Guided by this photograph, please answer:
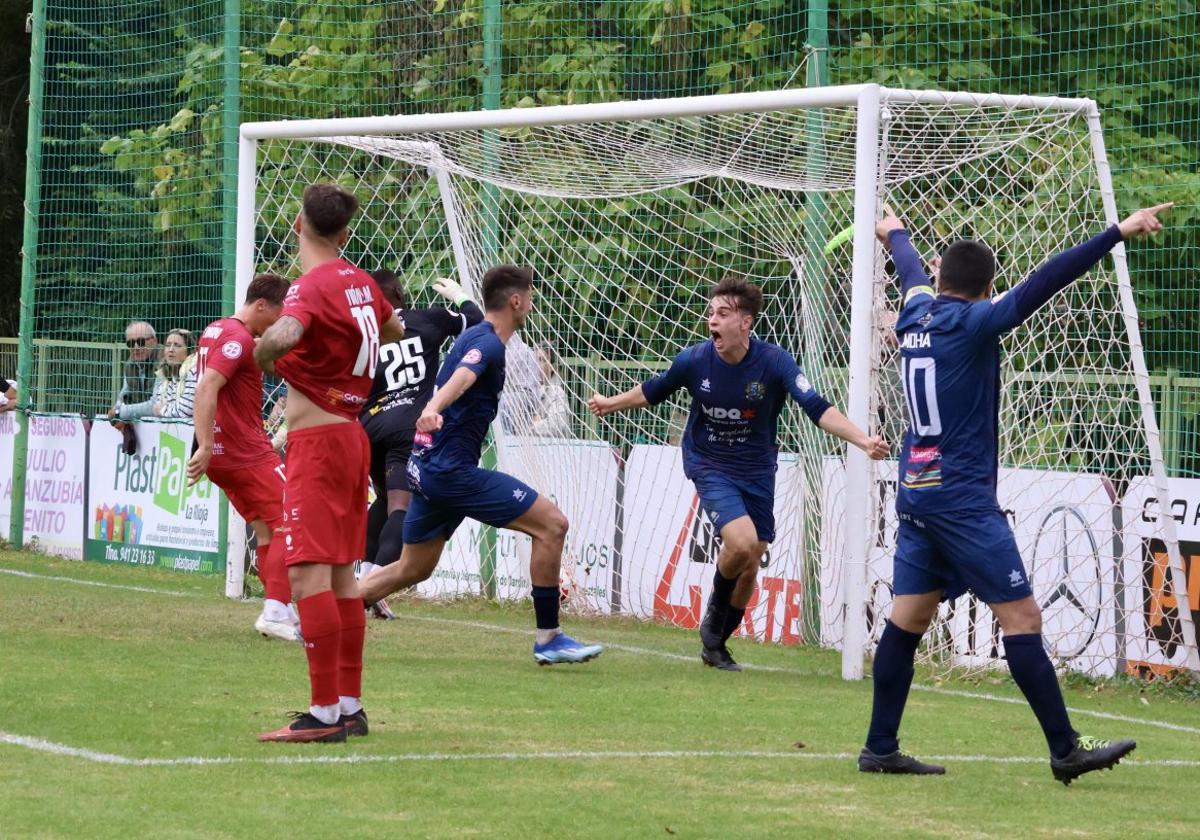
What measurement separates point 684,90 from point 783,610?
4.32 metres

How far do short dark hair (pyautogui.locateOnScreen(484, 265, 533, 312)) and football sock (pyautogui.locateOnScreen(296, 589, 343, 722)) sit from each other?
118 inches

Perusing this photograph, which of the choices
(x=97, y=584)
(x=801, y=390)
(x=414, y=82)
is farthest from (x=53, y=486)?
(x=801, y=390)

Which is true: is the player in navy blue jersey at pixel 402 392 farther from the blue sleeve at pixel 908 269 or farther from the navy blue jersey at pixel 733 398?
the blue sleeve at pixel 908 269

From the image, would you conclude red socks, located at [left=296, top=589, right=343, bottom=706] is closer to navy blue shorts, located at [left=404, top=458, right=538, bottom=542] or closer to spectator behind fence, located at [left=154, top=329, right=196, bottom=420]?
navy blue shorts, located at [left=404, top=458, right=538, bottom=542]

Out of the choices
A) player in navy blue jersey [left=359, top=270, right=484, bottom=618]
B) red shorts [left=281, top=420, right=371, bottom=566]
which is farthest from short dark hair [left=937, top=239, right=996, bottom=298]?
player in navy blue jersey [left=359, top=270, right=484, bottom=618]

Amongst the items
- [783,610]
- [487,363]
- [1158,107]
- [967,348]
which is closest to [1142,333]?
[1158,107]

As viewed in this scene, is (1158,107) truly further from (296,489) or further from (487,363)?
(296,489)

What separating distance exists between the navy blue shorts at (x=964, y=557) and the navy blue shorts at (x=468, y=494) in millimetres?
3302

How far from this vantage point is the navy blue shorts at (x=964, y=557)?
6.87 metres

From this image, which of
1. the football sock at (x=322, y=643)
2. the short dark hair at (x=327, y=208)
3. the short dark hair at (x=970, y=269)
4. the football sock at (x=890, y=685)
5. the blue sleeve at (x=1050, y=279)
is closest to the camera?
the blue sleeve at (x=1050, y=279)

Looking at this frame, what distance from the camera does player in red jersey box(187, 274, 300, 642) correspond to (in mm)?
10070

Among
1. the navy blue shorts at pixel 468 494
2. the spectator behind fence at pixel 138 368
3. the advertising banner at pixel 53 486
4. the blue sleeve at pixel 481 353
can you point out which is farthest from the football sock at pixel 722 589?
the advertising banner at pixel 53 486

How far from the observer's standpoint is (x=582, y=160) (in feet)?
41.3

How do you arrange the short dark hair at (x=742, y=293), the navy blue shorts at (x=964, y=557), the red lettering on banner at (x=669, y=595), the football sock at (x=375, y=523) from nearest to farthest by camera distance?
the navy blue shorts at (x=964, y=557) → the short dark hair at (x=742, y=293) → the football sock at (x=375, y=523) → the red lettering on banner at (x=669, y=595)
